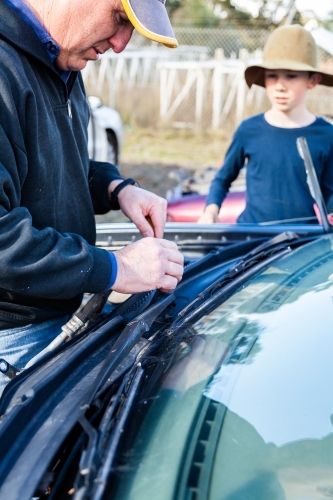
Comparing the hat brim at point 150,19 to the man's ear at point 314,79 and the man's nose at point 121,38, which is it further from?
the man's ear at point 314,79

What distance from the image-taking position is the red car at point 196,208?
4129 millimetres

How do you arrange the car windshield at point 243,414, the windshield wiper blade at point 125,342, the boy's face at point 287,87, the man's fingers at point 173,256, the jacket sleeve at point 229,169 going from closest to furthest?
the car windshield at point 243,414
the windshield wiper blade at point 125,342
the man's fingers at point 173,256
the boy's face at point 287,87
the jacket sleeve at point 229,169

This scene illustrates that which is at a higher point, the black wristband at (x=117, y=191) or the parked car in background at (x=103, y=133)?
the black wristband at (x=117, y=191)

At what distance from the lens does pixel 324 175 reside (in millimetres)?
3121

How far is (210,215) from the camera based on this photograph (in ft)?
10.2

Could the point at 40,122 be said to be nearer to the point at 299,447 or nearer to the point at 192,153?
the point at 299,447

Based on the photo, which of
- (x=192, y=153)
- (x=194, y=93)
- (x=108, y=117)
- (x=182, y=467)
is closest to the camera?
(x=182, y=467)

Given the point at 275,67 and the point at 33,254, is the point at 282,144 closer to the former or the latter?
the point at 275,67

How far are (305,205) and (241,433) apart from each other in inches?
81.8

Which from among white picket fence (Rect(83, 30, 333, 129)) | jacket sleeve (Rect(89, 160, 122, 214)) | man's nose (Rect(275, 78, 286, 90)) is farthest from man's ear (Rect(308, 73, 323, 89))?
white picket fence (Rect(83, 30, 333, 129))

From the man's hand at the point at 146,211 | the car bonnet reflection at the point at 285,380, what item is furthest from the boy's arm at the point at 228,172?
the car bonnet reflection at the point at 285,380

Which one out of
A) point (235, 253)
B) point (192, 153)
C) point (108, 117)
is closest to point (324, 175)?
point (235, 253)

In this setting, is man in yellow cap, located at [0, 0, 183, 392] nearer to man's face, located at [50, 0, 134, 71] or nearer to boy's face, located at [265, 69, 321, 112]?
man's face, located at [50, 0, 134, 71]

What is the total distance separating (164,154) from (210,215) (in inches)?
339
